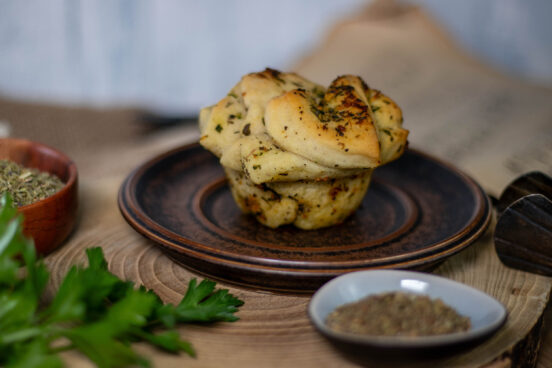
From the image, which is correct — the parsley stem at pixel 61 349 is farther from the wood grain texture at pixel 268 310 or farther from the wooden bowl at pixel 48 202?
the wooden bowl at pixel 48 202

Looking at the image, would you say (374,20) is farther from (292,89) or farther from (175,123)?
(292,89)

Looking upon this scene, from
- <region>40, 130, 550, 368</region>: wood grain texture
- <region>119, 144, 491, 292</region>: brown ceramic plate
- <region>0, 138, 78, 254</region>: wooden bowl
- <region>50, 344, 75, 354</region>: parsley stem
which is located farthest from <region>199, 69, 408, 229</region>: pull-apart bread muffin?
<region>50, 344, 75, 354</region>: parsley stem

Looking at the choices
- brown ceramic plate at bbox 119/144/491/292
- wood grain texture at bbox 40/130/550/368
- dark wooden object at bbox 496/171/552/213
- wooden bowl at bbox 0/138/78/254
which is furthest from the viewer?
dark wooden object at bbox 496/171/552/213

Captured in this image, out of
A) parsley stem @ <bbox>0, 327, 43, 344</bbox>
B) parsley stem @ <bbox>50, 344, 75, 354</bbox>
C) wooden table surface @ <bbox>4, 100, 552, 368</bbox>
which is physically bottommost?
wooden table surface @ <bbox>4, 100, 552, 368</bbox>

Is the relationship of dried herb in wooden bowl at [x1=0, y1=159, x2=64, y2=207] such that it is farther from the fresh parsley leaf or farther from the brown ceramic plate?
the fresh parsley leaf

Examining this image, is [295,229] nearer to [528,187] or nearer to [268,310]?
[268,310]

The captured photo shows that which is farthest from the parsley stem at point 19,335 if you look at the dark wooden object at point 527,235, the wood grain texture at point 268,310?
the dark wooden object at point 527,235

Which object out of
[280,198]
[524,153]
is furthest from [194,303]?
[524,153]
